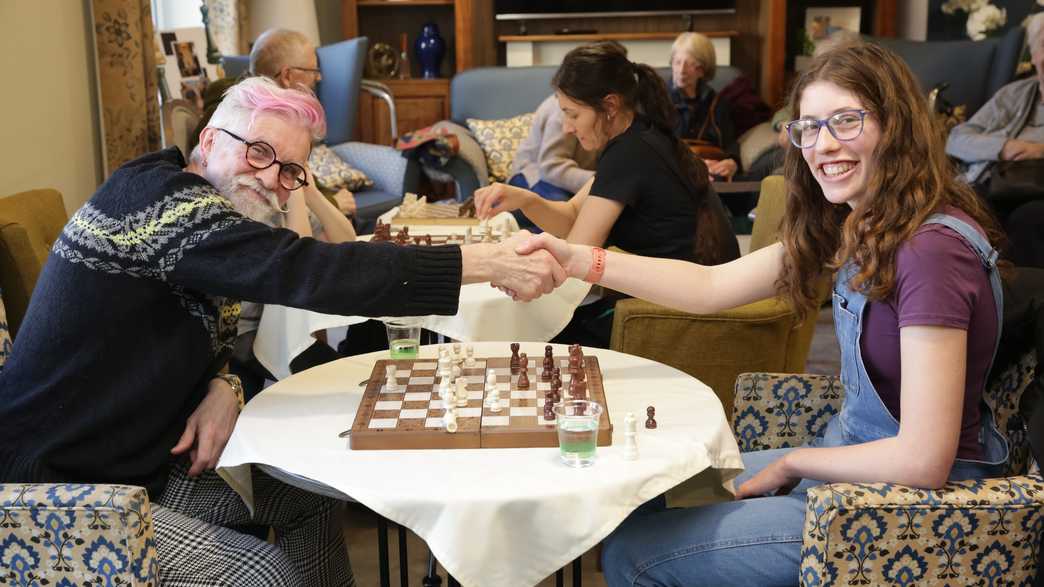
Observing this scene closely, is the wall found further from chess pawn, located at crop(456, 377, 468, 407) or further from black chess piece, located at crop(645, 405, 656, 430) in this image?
black chess piece, located at crop(645, 405, 656, 430)

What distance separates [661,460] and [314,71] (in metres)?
2.69

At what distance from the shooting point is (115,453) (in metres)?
1.83

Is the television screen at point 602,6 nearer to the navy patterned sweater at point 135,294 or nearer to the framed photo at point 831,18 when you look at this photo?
the framed photo at point 831,18

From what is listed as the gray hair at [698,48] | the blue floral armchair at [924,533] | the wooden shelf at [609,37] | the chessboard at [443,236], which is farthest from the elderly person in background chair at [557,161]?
the blue floral armchair at [924,533]

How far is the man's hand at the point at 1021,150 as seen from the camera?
5.08 meters

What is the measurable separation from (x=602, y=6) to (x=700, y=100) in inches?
61.0

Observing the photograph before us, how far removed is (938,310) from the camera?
1544mm

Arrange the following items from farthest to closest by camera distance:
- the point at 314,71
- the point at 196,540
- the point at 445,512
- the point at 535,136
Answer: the point at 535,136
the point at 314,71
the point at 196,540
the point at 445,512

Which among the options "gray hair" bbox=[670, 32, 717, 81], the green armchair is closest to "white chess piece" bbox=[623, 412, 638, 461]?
the green armchair

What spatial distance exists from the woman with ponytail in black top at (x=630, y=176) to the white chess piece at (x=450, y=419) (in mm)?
1342

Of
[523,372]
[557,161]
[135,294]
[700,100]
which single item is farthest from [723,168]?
[135,294]

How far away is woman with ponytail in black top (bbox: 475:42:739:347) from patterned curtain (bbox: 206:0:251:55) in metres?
3.65

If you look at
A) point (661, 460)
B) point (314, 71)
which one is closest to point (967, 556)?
point (661, 460)

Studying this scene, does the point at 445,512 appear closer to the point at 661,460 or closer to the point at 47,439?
the point at 661,460
